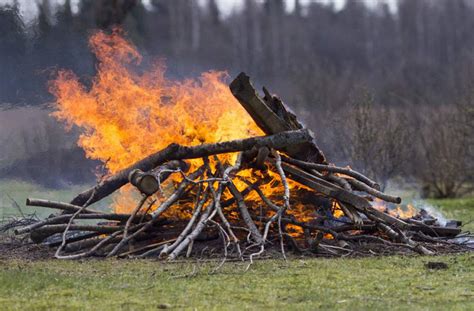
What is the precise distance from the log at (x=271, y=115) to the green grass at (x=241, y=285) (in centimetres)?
199

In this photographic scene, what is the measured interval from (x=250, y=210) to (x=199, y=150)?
3.04 feet

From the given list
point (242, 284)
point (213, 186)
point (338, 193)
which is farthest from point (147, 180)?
point (242, 284)

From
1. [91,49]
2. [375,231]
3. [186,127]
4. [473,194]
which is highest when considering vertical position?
[91,49]

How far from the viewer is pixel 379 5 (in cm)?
2525

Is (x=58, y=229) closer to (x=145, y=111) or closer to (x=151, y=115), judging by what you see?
(x=151, y=115)

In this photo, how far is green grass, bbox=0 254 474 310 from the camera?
6.68 m

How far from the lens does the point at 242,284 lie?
759 centimetres

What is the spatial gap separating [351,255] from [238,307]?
3368 mm

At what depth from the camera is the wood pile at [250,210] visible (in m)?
9.78

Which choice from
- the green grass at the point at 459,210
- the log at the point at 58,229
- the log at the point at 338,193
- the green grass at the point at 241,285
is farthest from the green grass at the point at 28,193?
the green grass at the point at 459,210

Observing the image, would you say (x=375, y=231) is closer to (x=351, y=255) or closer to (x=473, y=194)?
(x=351, y=255)

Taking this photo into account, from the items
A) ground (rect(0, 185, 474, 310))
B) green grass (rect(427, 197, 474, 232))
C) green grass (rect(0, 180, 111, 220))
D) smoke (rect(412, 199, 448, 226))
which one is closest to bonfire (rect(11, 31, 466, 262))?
ground (rect(0, 185, 474, 310))

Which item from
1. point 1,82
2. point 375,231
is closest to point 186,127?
point 375,231

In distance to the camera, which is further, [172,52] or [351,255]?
[172,52]
